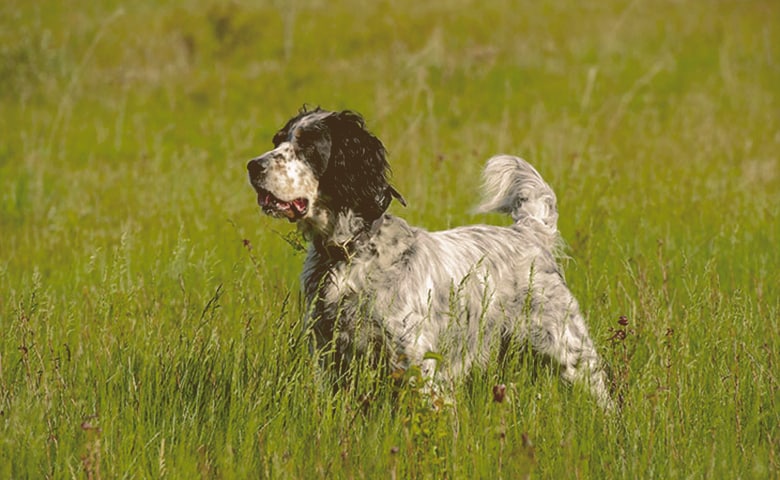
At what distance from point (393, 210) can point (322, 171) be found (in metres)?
2.84

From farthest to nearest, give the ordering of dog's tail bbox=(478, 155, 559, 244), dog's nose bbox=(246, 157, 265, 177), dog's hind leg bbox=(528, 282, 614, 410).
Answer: dog's tail bbox=(478, 155, 559, 244), dog's hind leg bbox=(528, 282, 614, 410), dog's nose bbox=(246, 157, 265, 177)

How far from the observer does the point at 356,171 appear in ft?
14.2

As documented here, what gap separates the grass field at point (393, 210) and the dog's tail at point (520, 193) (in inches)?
16.3

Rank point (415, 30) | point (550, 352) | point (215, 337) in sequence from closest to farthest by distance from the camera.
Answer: point (215, 337), point (550, 352), point (415, 30)

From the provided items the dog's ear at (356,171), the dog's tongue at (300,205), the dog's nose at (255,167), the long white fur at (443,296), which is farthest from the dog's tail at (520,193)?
the dog's nose at (255,167)

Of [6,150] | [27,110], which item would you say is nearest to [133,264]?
[6,150]

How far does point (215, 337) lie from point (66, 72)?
1198 centimetres

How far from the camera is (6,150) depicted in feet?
32.0

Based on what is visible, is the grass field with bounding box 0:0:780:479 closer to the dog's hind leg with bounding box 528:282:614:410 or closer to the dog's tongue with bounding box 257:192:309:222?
the dog's hind leg with bounding box 528:282:614:410

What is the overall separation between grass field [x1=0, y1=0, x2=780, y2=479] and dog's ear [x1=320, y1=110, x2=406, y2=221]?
0.48 m

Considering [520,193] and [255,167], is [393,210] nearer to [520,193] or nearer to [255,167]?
[520,193]

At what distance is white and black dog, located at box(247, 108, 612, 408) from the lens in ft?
13.1

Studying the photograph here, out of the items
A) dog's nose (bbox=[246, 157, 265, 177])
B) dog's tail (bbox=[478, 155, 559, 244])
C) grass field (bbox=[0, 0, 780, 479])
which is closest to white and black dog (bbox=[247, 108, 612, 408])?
dog's nose (bbox=[246, 157, 265, 177])

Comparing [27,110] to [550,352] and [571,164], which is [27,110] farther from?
[550,352]
